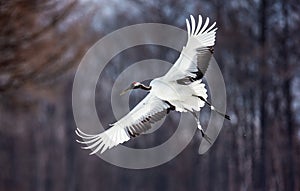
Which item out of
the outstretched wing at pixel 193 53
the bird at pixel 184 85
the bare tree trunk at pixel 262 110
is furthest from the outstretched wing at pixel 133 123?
the bare tree trunk at pixel 262 110

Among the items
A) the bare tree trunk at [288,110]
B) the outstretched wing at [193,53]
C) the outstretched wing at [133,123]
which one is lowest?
the outstretched wing at [133,123]

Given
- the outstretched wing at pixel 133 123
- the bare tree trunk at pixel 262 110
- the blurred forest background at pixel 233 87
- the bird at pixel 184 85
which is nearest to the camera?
the bird at pixel 184 85

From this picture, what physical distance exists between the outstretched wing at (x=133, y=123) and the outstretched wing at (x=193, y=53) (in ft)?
0.81

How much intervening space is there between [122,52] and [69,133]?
2712 mm

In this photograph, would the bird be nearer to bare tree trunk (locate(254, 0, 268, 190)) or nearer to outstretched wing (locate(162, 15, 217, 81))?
outstretched wing (locate(162, 15, 217, 81))

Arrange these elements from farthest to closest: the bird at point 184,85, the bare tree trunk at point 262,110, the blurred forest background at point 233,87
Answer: the bare tree trunk at point 262,110 < the blurred forest background at point 233,87 < the bird at point 184,85

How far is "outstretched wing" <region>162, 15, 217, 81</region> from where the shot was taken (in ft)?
14.9

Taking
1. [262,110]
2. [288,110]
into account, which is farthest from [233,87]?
[288,110]

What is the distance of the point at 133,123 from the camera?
4938 mm

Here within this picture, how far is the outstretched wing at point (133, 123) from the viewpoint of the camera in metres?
4.80

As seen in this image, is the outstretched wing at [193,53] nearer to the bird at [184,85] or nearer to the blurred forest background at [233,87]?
the bird at [184,85]

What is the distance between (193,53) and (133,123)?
61 centimetres

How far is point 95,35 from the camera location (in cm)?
1239

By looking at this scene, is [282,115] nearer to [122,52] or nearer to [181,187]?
[181,187]
